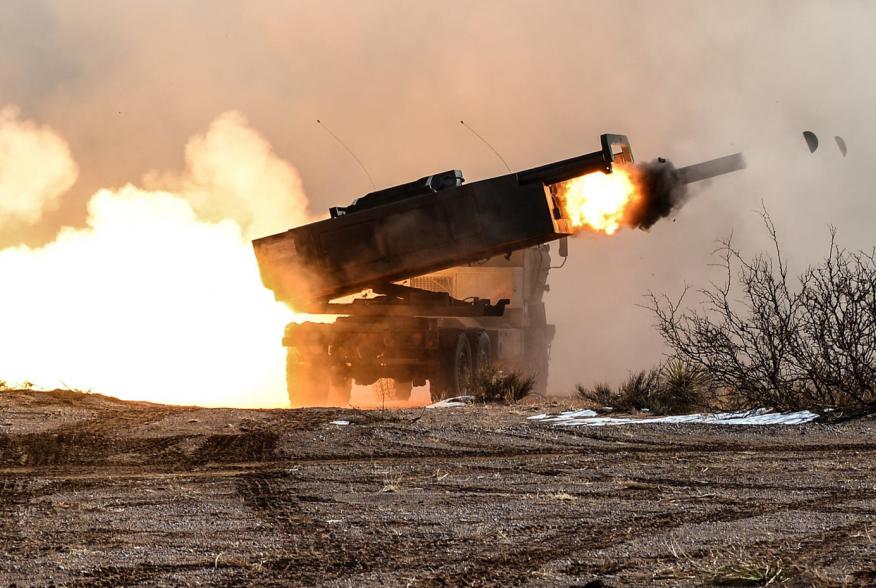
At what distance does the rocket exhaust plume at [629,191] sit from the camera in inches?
627

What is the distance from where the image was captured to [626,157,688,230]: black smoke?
1609 cm

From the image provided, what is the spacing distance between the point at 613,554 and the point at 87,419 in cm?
904

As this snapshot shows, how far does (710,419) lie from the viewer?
12633 mm

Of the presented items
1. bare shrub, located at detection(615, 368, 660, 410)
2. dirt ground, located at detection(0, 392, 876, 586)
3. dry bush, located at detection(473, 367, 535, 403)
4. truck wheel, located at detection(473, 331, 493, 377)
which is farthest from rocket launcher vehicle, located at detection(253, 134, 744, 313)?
dirt ground, located at detection(0, 392, 876, 586)

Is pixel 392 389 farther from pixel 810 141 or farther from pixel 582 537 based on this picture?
pixel 582 537

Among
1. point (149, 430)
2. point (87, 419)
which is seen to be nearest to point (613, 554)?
point (149, 430)

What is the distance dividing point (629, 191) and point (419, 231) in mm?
2893

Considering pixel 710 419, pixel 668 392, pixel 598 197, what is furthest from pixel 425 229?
pixel 710 419

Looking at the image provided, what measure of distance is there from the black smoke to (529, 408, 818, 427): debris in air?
4023mm

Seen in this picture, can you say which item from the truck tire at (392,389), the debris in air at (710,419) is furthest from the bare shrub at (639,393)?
the truck tire at (392,389)

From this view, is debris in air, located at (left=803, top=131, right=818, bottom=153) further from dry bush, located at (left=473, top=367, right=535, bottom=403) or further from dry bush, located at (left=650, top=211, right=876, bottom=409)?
dry bush, located at (left=473, top=367, right=535, bottom=403)

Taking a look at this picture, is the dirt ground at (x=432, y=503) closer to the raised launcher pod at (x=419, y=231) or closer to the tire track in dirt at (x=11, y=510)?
the tire track in dirt at (x=11, y=510)

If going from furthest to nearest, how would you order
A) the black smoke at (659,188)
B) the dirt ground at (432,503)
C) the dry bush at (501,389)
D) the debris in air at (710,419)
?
the dry bush at (501,389) → the black smoke at (659,188) → the debris in air at (710,419) → the dirt ground at (432,503)

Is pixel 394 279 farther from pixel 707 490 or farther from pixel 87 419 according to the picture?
pixel 707 490
